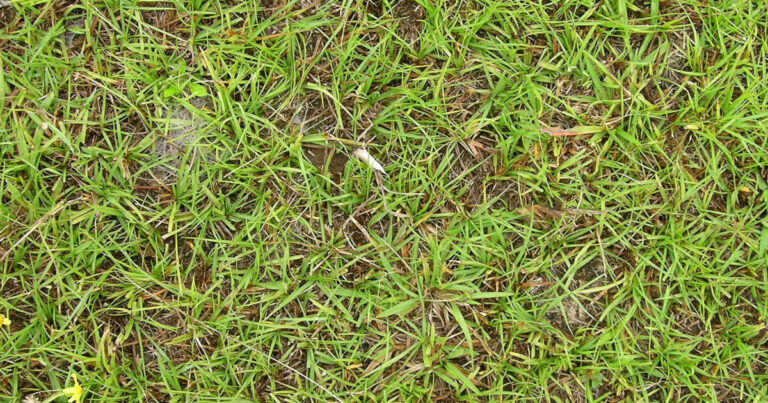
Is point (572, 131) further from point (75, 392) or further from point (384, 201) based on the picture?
point (75, 392)

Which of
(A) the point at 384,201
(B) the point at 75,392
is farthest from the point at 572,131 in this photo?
(B) the point at 75,392

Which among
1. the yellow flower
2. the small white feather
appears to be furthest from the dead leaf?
the yellow flower

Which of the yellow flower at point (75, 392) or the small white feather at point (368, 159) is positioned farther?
the small white feather at point (368, 159)

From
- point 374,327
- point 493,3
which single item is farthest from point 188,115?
point 493,3

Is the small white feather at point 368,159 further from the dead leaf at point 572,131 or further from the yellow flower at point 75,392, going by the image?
the yellow flower at point 75,392

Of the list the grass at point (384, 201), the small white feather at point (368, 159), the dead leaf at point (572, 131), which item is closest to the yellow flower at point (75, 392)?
the grass at point (384, 201)

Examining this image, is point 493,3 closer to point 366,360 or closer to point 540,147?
point 540,147
